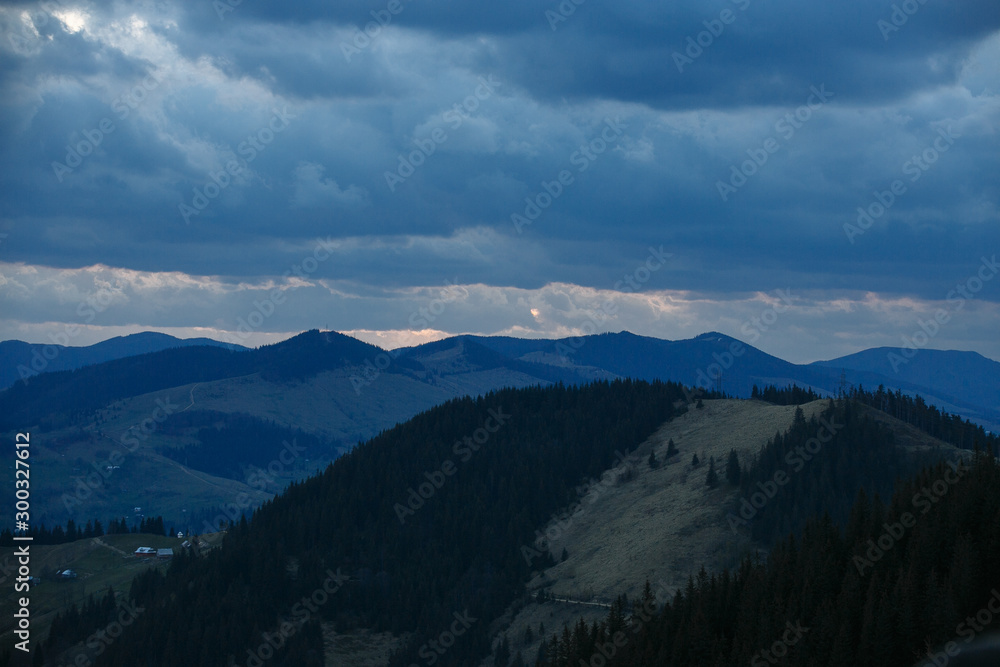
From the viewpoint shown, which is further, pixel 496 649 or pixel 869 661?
pixel 496 649

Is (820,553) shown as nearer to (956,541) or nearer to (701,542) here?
(956,541)

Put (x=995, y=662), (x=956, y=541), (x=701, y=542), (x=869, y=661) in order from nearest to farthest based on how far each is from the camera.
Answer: (x=995, y=662), (x=869, y=661), (x=956, y=541), (x=701, y=542)

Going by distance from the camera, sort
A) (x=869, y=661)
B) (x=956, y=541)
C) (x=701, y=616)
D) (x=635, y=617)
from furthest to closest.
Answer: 1. (x=635, y=617)
2. (x=701, y=616)
3. (x=956, y=541)
4. (x=869, y=661)

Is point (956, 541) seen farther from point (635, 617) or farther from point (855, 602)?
point (635, 617)

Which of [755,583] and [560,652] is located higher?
[755,583]

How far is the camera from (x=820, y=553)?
123625mm

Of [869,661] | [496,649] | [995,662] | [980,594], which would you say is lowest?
[496,649]

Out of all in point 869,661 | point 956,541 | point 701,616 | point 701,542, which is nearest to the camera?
point 869,661

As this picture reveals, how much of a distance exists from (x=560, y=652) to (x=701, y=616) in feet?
99.2

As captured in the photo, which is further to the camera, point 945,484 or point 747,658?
point 945,484

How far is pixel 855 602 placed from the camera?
108875 mm

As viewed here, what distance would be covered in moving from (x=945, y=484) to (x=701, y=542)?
76.5m

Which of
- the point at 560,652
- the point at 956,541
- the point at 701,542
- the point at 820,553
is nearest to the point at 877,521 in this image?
the point at 820,553

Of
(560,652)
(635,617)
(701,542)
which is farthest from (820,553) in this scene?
(701,542)
